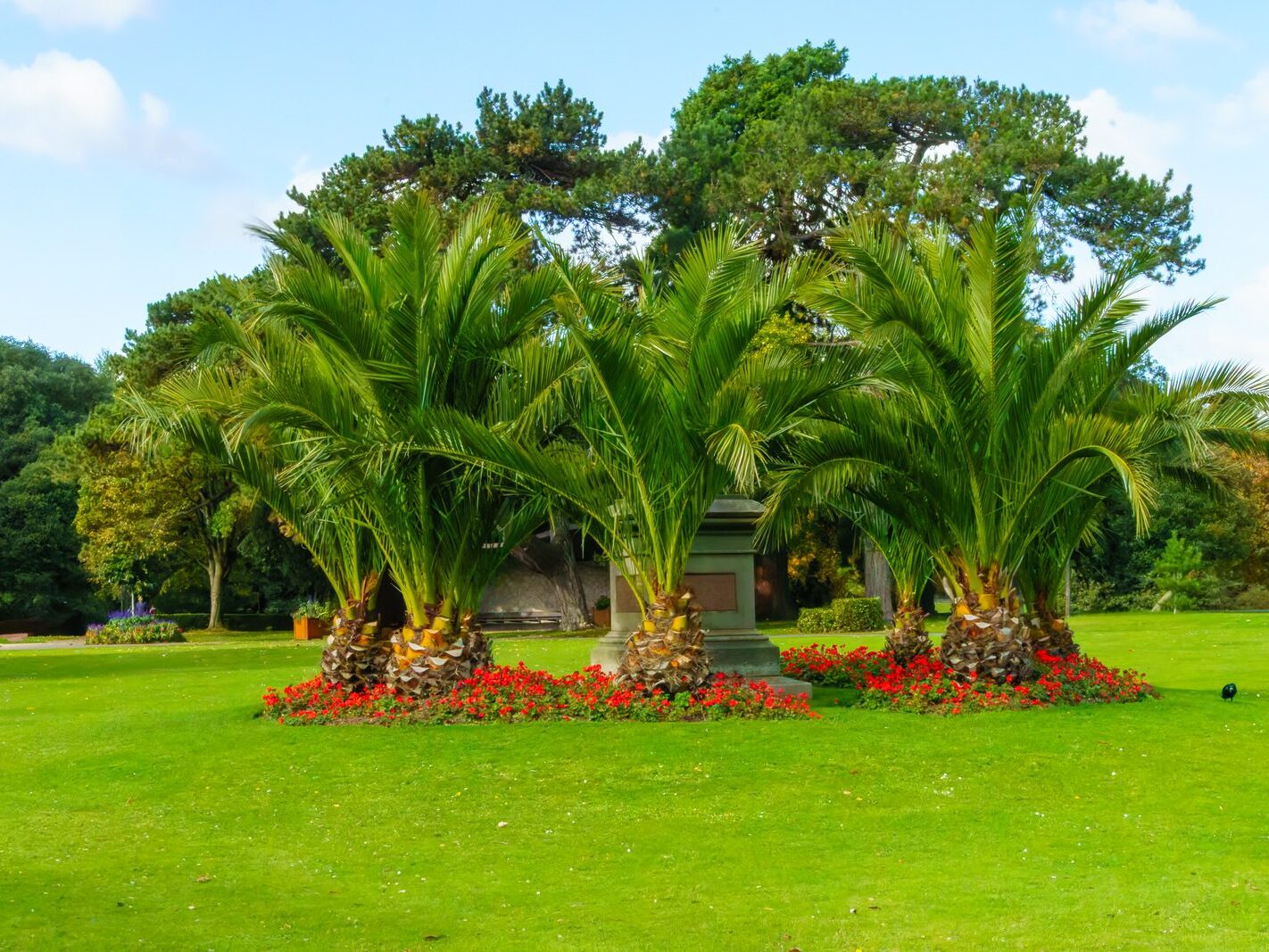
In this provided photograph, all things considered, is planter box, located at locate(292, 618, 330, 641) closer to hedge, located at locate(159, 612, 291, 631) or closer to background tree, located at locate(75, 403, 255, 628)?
background tree, located at locate(75, 403, 255, 628)

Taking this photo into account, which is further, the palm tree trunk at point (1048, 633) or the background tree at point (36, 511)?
the background tree at point (36, 511)

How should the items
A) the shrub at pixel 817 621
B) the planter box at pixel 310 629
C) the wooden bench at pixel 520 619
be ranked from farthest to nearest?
1. the wooden bench at pixel 520 619
2. the planter box at pixel 310 629
3. the shrub at pixel 817 621

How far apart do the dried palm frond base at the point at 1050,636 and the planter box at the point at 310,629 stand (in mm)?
22414

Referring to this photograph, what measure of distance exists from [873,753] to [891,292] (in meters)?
4.38

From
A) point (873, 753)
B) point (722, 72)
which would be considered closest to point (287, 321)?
point (873, 753)

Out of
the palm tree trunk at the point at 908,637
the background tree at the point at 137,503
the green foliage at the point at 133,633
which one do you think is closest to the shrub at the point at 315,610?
the background tree at the point at 137,503

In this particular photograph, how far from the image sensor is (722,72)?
4662 cm

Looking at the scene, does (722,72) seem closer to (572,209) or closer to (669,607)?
(572,209)

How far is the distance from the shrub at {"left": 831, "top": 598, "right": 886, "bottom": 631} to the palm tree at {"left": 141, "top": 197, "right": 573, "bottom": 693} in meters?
16.2

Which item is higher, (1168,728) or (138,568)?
(138,568)

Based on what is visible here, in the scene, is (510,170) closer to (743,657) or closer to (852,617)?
(852,617)

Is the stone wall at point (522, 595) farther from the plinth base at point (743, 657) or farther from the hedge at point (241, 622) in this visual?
the plinth base at point (743, 657)

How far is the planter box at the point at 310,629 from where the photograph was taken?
33.8 metres

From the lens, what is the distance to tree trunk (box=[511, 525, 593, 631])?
3425cm
